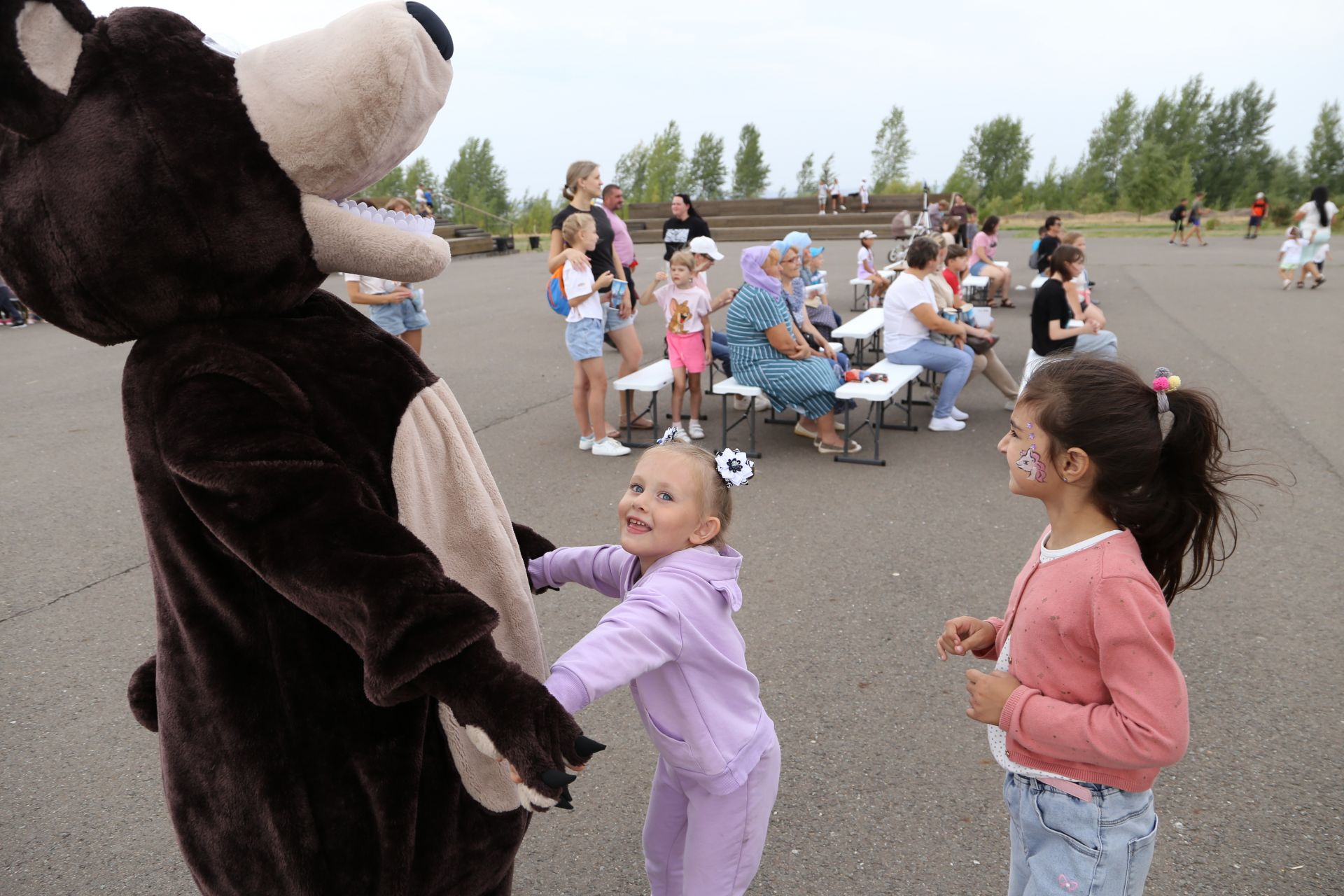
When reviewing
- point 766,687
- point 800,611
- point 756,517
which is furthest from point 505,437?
point 766,687

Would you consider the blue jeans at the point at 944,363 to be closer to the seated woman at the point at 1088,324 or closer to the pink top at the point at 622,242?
the seated woman at the point at 1088,324

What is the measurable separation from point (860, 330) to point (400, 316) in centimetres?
411

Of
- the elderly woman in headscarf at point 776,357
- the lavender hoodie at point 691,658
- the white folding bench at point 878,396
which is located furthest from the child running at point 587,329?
the lavender hoodie at point 691,658

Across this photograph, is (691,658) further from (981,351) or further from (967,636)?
(981,351)

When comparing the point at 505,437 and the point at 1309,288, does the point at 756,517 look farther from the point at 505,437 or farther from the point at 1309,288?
the point at 1309,288

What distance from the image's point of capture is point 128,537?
17.0 feet

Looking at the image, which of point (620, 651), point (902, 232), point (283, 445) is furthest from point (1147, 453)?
point (902, 232)

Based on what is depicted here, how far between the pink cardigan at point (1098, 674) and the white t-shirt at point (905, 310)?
576cm

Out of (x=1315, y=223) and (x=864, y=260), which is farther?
(x=1315, y=223)

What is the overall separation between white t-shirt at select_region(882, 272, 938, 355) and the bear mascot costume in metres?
6.10

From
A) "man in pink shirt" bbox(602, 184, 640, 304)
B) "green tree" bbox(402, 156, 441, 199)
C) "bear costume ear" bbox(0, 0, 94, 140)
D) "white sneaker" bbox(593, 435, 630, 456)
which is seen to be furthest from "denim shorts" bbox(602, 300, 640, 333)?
"green tree" bbox(402, 156, 441, 199)

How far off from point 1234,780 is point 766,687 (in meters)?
1.55

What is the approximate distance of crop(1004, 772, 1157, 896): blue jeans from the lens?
5.46ft

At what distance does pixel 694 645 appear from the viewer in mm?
1772
